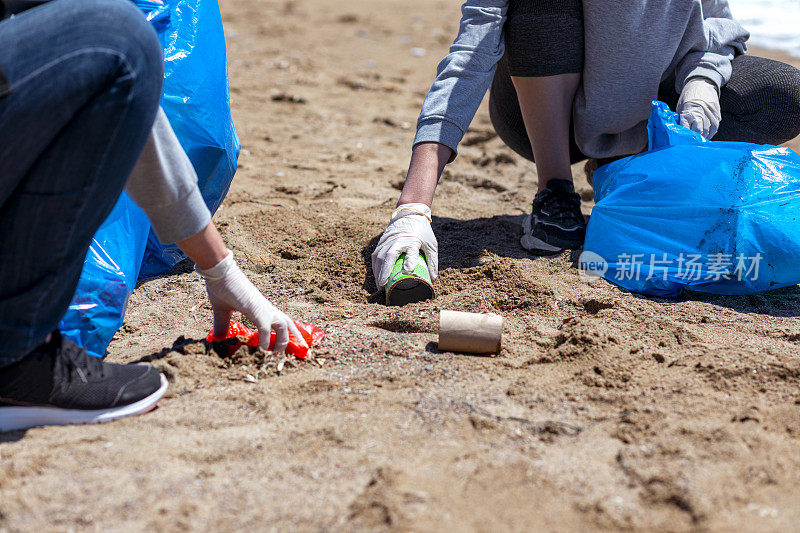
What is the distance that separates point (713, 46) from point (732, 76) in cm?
11

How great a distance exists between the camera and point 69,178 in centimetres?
108

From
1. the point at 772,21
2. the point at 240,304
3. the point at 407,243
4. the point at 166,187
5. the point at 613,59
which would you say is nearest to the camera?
the point at 166,187

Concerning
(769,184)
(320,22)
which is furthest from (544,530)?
(320,22)

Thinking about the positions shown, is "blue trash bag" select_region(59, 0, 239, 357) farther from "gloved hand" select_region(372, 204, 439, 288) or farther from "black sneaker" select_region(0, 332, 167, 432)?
"gloved hand" select_region(372, 204, 439, 288)

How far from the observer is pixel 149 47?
1.11 metres

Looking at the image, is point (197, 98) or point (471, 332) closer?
point (471, 332)

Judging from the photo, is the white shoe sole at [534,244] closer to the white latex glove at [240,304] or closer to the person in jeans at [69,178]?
the white latex glove at [240,304]

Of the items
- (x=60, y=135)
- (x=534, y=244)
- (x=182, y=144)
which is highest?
(x=60, y=135)

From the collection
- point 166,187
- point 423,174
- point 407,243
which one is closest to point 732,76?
point 423,174

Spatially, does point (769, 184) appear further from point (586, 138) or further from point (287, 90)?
point (287, 90)

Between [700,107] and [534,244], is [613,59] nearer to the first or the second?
[700,107]

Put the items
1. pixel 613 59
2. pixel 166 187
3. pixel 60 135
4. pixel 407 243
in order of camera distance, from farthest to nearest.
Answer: pixel 613 59 < pixel 407 243 < pixel 166 187 < pixel 60 135

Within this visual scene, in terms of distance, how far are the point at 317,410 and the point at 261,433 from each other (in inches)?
4.7

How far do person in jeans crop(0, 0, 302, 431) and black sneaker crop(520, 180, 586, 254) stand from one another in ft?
3.73
